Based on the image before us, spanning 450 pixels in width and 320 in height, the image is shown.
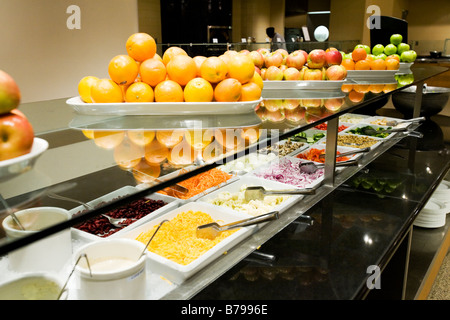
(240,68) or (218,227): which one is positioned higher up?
(240,68)

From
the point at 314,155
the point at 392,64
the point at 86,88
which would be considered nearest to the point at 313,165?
the point at 314,155

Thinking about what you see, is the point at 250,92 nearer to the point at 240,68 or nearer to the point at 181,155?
the point at 240,68

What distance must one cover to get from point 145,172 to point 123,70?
1.60 feet

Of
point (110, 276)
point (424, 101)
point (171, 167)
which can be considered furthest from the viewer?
point (424, 101)

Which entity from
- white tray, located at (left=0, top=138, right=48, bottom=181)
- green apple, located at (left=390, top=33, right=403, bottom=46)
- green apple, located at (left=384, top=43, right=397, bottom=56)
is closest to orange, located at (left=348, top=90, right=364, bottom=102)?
white tray, located at (left=0, top=138, right=48, bottom=181)

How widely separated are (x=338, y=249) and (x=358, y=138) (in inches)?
53.0

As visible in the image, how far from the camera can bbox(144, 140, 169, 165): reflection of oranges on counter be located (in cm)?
80

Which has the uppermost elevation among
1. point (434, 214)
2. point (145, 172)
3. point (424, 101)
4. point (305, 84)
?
point (305, 84)

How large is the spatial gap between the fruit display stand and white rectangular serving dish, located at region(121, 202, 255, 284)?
0.02 m

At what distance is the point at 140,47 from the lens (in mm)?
1178

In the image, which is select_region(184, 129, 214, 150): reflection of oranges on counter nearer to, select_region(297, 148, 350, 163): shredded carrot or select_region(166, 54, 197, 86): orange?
select_region(166, 54, 197, 86): orange

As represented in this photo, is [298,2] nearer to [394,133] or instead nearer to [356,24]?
[356,24]

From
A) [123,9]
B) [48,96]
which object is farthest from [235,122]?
[123,9]
